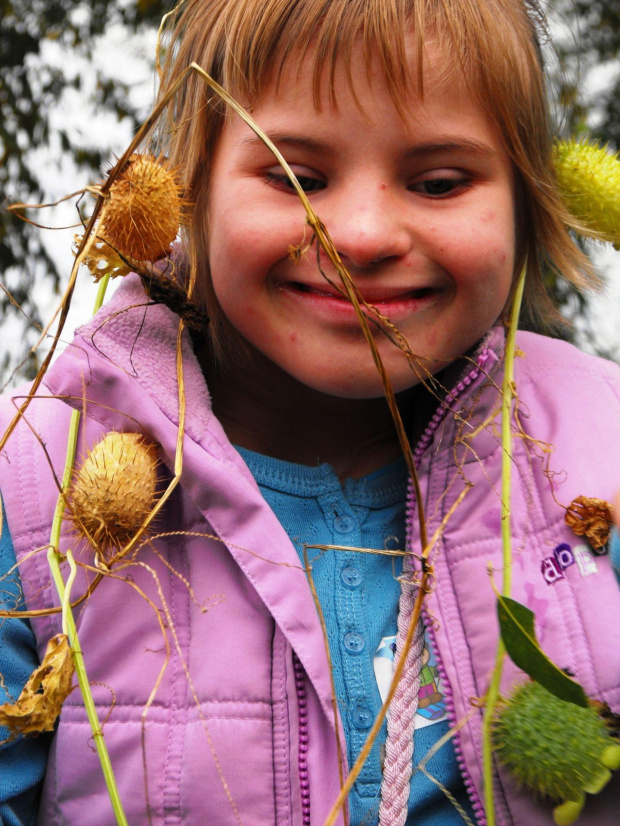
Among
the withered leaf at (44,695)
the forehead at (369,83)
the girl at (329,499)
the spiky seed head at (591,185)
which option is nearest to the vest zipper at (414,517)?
the girl at (329,499)

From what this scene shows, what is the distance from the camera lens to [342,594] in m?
1.08

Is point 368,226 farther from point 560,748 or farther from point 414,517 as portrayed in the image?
point 560,748

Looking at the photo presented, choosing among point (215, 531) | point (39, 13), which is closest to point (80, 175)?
point (39, 13)

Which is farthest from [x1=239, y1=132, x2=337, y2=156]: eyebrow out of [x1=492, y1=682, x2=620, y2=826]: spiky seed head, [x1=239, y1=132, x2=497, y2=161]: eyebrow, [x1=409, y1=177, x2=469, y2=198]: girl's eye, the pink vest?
[x1=492, y1=682, x2=620, y2=826]: spiky seed head

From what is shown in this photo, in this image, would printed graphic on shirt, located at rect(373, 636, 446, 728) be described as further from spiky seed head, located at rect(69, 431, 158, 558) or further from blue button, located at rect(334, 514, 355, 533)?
spiky seed head, located at rect(69, 431, 158, 558)

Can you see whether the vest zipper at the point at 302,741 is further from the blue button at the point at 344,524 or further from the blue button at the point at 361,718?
the blue button at the point at 344,524

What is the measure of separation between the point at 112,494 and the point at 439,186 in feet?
1.66

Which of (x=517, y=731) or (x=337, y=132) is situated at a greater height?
(x=337, y=132)

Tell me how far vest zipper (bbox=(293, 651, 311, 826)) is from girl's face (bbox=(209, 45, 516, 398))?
1.07 ft

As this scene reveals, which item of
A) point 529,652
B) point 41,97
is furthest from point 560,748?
point 41,97

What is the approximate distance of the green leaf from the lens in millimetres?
789

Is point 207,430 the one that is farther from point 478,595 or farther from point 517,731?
point 517,731

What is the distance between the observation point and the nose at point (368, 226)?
949 millimetres

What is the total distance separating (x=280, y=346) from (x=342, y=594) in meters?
0.31
